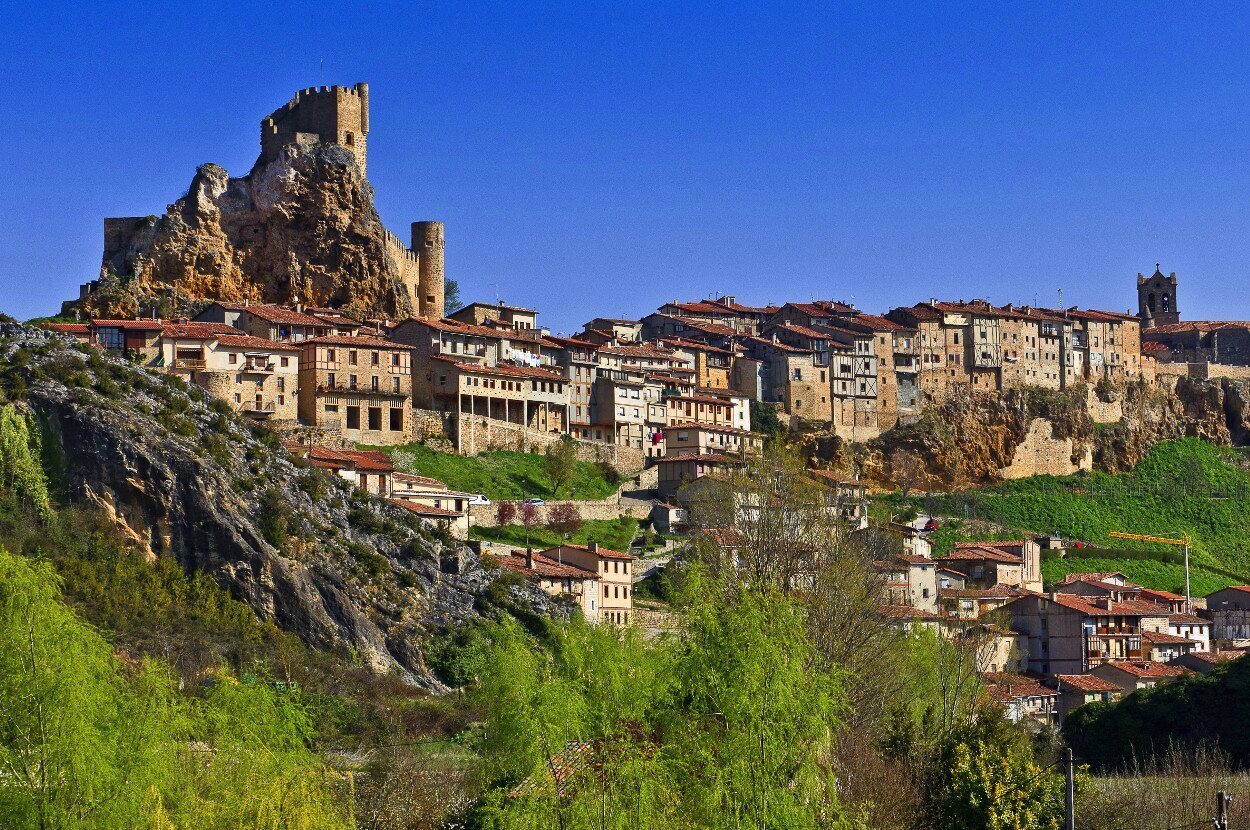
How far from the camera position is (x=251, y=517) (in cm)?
6138

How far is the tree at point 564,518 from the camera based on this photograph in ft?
257

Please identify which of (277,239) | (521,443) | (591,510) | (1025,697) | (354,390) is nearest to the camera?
(1025,697)

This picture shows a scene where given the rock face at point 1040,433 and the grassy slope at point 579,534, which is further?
the rock face at point 1040,433

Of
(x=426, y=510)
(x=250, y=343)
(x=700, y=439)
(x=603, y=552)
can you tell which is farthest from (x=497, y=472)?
(x=700, y=439)

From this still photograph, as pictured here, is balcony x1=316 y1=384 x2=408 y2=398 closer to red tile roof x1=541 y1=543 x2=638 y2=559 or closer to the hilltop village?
the hilltop village

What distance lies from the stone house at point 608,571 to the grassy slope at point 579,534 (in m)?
2.84

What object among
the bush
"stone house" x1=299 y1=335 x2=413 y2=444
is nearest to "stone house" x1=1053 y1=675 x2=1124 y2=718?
the bush

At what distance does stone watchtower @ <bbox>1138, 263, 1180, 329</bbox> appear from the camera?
151875 millimetres

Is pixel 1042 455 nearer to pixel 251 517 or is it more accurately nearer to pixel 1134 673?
pixel 1134 673

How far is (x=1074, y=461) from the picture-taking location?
366 ft

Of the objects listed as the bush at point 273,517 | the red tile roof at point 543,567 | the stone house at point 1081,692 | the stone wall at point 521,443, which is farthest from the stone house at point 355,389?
the stone house at point 1081,692

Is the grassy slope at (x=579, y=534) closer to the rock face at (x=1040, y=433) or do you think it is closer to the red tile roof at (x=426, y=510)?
the red tile roof at (x=426, y=510)

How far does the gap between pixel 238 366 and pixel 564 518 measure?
48.7ft

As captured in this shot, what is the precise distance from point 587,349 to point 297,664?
141 feet
